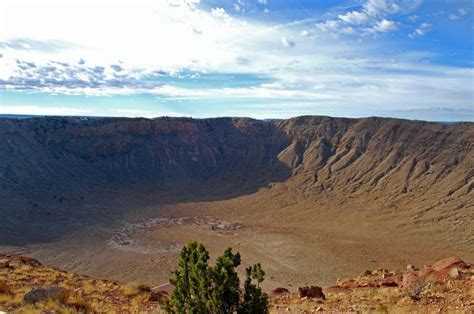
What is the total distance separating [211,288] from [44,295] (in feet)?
17.6

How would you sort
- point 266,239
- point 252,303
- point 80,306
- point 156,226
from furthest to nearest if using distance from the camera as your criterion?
point 156,226 < point 266,239 < point 80,306 < point 252,303

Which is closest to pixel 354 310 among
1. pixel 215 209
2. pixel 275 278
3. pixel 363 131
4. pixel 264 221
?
pixel 275 278

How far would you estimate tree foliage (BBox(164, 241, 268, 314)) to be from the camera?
316 inches

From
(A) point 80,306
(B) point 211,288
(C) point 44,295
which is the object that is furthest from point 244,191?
(B) point 211,288

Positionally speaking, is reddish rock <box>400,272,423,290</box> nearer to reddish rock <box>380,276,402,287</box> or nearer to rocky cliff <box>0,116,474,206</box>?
reddish rock <box>380,276,402,287</box>

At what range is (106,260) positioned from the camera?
3234cm

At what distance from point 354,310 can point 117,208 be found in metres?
42.3

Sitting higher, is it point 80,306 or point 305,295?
point 80,306

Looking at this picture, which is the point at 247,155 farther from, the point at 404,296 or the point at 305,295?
the point at 404,296

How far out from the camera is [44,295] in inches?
443

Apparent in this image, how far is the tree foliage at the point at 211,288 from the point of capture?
8039 millimetres

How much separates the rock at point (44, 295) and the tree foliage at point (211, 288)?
13.6 feet

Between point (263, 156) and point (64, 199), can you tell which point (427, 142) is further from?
point (64, 199)

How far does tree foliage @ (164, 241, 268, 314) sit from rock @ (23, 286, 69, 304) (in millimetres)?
4153
